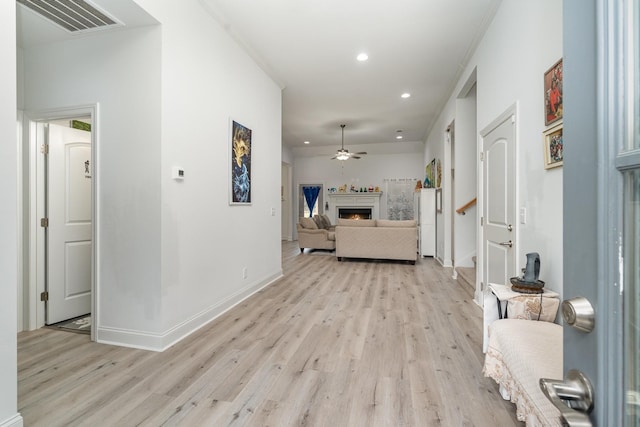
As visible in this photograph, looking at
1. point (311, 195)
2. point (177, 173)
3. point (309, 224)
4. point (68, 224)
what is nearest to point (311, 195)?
point (311, 195)

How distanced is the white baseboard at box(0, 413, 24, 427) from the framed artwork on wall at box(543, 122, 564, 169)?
10.7 ft

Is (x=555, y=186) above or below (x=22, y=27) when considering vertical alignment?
below

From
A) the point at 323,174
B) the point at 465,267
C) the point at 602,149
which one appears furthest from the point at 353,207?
the point at 602,149

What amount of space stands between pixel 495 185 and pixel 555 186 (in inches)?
42.4

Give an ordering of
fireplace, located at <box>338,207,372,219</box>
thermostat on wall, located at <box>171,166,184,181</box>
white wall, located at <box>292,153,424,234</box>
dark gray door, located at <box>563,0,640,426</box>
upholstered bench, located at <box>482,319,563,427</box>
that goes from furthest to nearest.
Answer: fireplace, located at <box>338,207,372,219</box> < white wall, located at <box>292,153,424,234</box> < thermostat on wall, located at <box>171,166,184,181</box> < upholstered bench, located at <box>482,319,563,427</box> < dark gray door, located at <box>563,0,640,426</box>

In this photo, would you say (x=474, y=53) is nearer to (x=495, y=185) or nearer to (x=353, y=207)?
(x=495, y=185)

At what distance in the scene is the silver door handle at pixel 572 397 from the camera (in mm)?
450

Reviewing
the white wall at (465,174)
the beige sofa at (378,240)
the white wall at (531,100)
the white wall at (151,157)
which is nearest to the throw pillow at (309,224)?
the beige sofa at (378,240)

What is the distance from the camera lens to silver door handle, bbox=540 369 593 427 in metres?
0.45

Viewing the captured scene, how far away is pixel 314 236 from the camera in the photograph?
7.56 metres

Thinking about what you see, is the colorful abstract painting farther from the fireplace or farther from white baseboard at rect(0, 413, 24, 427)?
the fireplace

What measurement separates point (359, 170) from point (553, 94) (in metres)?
8.25

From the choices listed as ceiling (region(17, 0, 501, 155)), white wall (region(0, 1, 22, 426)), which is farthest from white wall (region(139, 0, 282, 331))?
→ white wall (region(0, 1, 22, 426))

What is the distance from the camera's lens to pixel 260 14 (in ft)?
10.2
